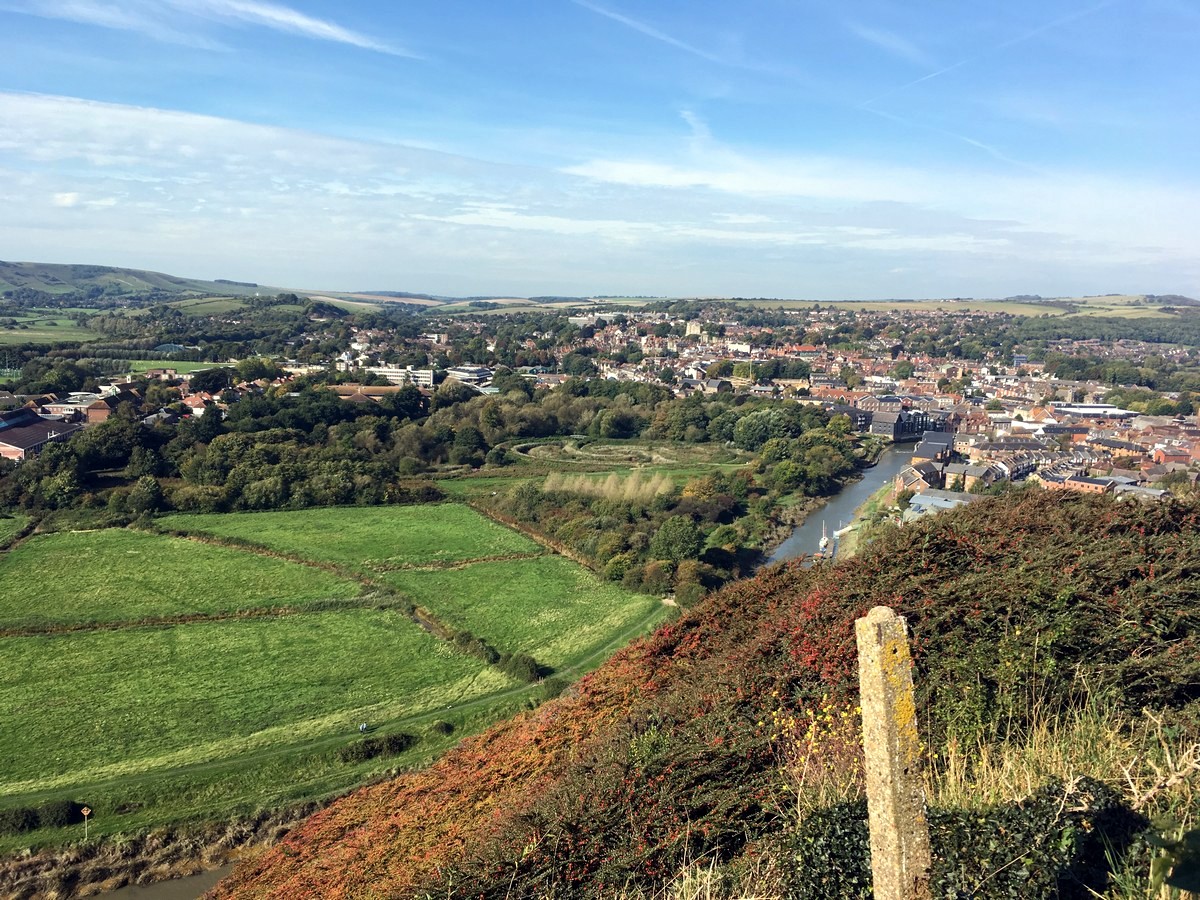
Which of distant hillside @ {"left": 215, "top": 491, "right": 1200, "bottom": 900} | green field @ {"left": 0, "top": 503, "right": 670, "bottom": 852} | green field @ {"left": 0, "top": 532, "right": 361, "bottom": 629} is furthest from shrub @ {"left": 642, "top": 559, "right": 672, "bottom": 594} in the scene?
distant hillside @ {"left": 215, "top": 491, "right": 1200, "bottom": 900}

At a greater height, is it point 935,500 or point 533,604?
point 935,500

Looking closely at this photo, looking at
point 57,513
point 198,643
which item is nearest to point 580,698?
point 198,643

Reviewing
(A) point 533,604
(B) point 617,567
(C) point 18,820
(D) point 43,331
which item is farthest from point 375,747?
(D) point 43,331

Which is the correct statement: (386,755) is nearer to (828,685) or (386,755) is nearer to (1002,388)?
(828,685)

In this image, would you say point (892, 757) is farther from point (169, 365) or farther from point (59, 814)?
point (169, 365)

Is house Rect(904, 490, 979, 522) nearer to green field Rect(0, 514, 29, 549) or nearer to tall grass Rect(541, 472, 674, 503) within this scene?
tall grass Rect(541, 472, 674, 503)
